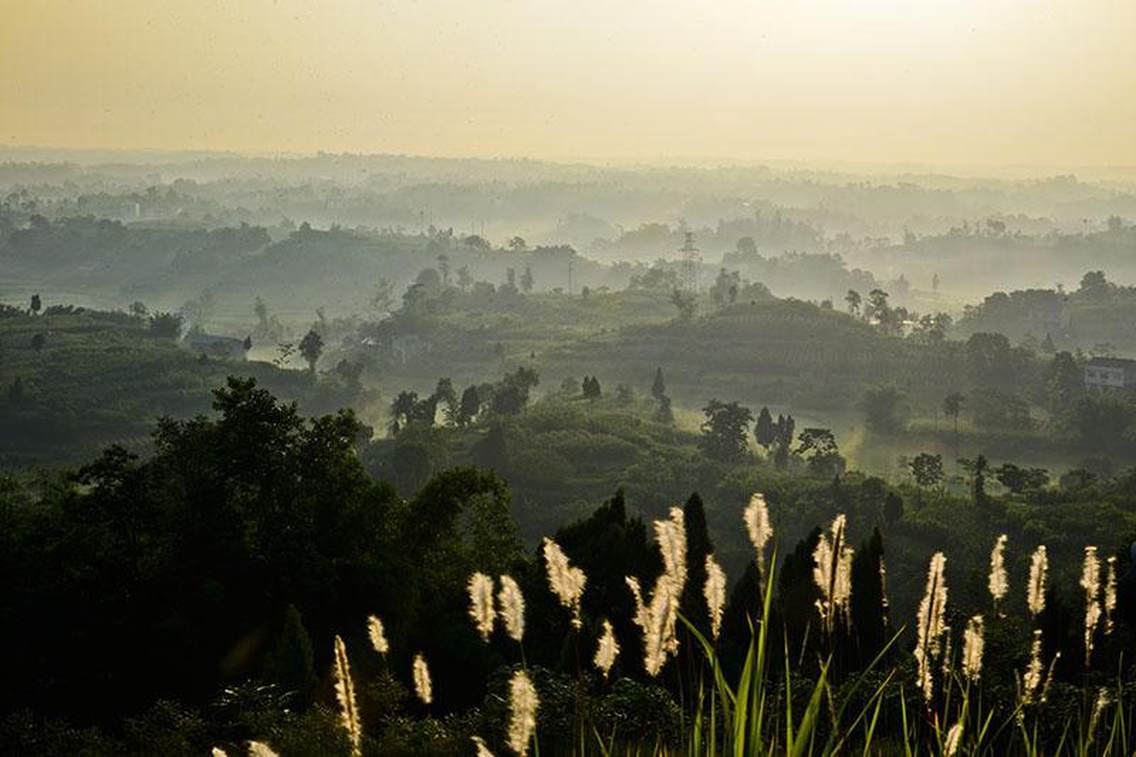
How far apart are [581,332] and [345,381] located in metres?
46.0

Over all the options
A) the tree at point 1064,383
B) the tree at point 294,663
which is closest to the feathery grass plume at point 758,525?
the tree at point 294,663

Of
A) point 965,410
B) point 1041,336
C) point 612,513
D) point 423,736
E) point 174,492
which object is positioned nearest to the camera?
point 423,736

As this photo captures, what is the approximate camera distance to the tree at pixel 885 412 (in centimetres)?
11032

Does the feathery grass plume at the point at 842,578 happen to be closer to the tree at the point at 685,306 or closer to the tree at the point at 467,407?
the tree at the point at 467,407

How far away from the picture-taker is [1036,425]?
104000mm

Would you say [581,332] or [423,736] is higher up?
[423,736]

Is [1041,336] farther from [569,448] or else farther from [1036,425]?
[569,448]

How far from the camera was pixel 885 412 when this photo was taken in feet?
365

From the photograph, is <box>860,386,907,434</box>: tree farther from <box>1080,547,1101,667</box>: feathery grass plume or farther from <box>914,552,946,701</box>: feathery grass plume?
<box>914,552,946,701</box>: feathery grass plume

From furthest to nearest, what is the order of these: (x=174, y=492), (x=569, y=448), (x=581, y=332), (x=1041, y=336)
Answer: (x=1041, y=336) → (x=581, y=332) → (x=569, y=448) → (x=174, y=492)

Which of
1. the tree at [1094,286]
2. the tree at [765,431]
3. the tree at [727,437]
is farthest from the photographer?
the tree at [1094,286]

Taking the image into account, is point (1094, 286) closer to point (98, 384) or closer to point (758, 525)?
point (98, 384)

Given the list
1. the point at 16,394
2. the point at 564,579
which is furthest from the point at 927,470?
A: the point at 564,579

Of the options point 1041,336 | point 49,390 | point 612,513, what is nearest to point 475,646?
point 612,513
